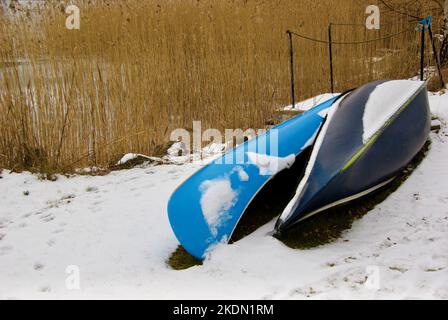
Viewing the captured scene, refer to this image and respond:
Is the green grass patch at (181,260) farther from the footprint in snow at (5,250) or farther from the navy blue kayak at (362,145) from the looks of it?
the footprint in snow at (5,250)

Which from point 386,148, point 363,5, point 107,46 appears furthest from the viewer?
point 363,5

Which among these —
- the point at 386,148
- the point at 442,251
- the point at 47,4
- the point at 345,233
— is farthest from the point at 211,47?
the point at 442,251

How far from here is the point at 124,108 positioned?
3.54 m

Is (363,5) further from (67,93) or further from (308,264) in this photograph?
(308,264)

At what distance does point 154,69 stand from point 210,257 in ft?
7.94

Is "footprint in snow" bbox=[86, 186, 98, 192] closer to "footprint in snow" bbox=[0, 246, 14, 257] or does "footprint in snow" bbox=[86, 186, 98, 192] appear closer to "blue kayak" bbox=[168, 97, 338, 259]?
"footprint in snow" bbox=[0, 246, 14, 257]

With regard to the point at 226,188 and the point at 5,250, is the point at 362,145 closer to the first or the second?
the point at 226,188

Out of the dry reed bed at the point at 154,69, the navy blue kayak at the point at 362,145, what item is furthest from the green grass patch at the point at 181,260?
the dry reed bed at the point at 154,69

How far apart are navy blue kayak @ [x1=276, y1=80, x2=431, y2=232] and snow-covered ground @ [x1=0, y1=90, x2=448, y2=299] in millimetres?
162

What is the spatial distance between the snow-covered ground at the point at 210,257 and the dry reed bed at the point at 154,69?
67cm

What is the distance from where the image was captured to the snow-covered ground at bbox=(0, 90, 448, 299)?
5.46 ft

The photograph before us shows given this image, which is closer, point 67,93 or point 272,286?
point 272,286

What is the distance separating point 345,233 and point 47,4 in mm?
2816

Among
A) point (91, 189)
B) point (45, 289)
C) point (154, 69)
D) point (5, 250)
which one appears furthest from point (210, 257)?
point (154, 69)
